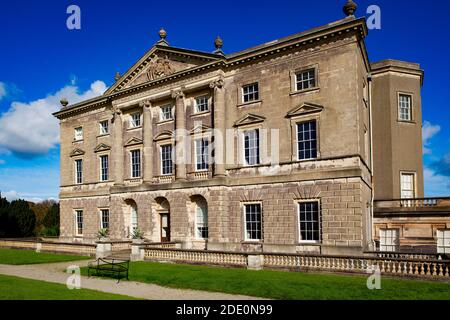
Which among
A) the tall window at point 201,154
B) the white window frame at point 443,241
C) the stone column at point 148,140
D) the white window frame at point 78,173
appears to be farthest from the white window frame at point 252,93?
the white window frame at point 78,173

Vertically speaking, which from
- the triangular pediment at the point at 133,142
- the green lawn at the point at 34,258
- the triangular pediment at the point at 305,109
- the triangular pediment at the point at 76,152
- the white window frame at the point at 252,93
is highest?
the white window frame at the point at 252,93

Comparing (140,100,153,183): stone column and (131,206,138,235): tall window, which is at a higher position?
(140,100,153,183): stone column

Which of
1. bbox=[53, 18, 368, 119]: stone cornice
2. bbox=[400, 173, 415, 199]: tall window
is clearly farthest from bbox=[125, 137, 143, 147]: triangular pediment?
bbox=[400, 173, 415, 199]: tall window

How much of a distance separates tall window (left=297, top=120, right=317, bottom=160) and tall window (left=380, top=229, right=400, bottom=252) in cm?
736

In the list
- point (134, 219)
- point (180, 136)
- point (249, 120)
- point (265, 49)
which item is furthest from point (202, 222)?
point (265, 49)

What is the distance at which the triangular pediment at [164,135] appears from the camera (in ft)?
94.9

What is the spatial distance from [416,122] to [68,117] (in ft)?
95.7

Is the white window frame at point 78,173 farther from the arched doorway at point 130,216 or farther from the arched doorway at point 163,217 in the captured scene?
the arched doorway at point 163,217

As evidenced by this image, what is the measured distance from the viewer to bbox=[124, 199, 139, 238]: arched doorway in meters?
31.3

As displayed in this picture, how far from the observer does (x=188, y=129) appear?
91.5 feet

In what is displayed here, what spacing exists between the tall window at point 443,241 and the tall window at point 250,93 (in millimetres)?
13061

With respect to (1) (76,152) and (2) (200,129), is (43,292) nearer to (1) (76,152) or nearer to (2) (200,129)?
(2) (200,129)

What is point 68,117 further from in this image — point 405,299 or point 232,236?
point 405,299

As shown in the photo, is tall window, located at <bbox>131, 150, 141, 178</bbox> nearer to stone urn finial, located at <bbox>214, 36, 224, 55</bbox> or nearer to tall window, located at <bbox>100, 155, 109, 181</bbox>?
tall window, located at <bbox>100, 155, 109, 181</bbox>
